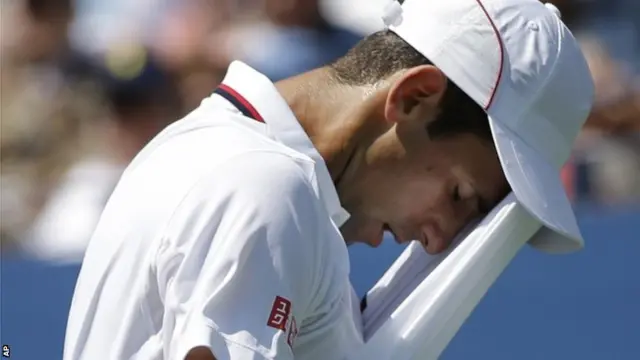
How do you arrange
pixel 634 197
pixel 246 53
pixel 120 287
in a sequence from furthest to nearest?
pixel 246 53 → pixel 634 197 → pixel 120 287

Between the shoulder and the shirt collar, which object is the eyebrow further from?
the shoulder

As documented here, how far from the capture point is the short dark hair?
1.32m

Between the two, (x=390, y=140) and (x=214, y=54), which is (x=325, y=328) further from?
(x=214, y=54)

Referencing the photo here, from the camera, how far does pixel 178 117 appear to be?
3.04m

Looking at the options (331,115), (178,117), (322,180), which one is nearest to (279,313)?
(322,180)

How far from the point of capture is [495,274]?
137cm

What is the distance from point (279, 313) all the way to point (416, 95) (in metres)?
0.34

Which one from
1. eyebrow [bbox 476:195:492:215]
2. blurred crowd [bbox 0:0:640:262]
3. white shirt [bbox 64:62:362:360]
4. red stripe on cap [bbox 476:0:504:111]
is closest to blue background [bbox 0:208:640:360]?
blurred crowd [bbox 0:0:640:262]

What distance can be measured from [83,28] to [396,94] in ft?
6.83

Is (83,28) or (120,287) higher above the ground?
(120,287)

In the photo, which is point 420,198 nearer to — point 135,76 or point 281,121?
point 281,121

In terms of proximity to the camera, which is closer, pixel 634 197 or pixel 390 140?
pixel 390 140

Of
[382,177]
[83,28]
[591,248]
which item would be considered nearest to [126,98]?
[83,28]

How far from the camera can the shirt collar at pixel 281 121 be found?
122cm
